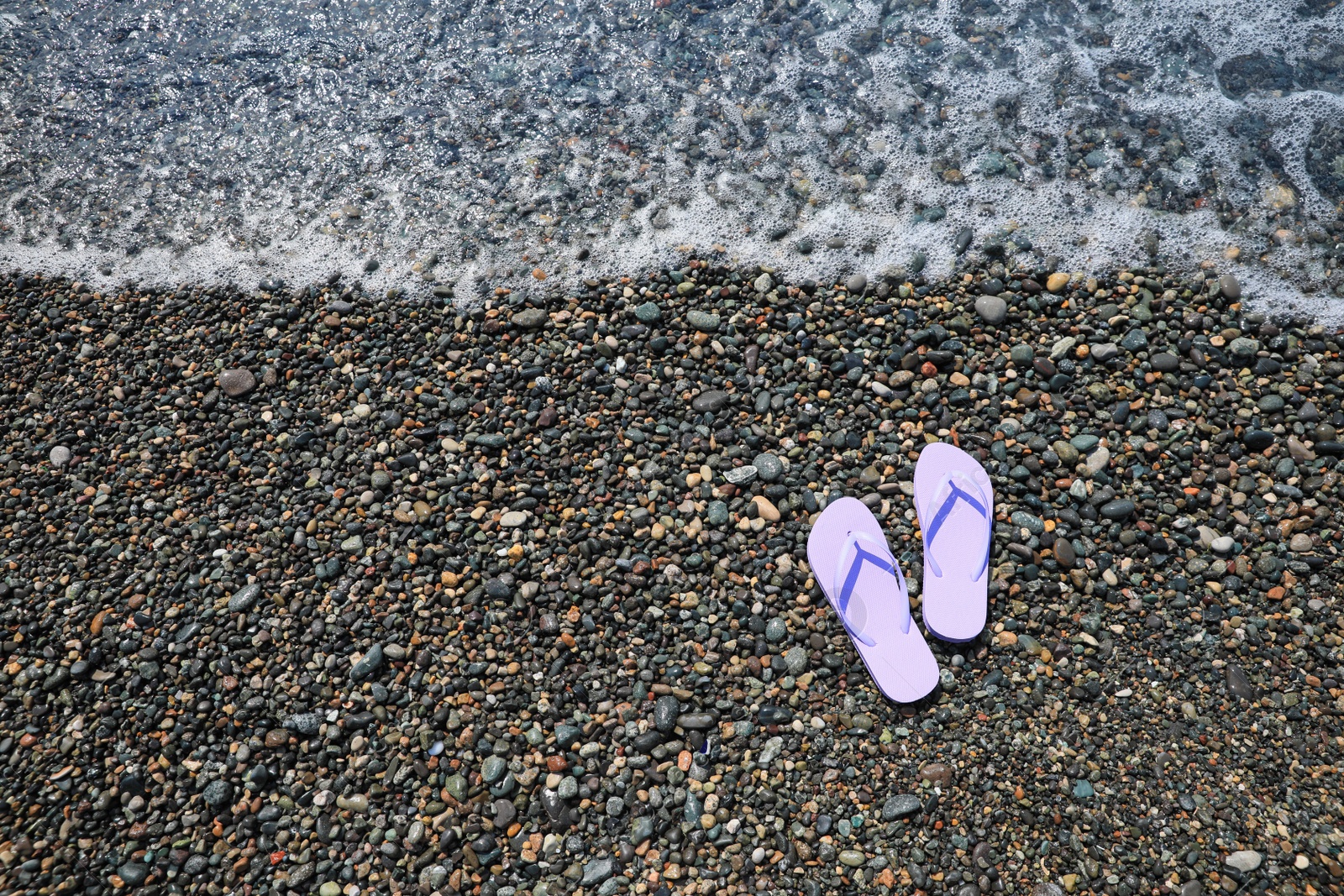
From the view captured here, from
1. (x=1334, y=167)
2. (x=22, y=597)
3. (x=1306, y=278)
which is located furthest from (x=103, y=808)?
(x=1334, y=167)

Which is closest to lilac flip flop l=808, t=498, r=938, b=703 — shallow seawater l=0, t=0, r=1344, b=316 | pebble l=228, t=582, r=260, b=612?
shallow seawater l=0, t=0, r=1344, b=316

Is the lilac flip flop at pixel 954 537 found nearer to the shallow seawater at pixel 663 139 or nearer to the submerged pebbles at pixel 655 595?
the submerged pebbles at pixel 655 595

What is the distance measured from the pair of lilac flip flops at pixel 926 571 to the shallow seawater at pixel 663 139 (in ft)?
3.86

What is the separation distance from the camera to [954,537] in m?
3.20

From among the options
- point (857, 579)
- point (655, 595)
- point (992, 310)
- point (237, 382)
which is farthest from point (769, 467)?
point (237, 382)

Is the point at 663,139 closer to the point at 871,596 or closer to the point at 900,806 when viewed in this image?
the point at 871,596

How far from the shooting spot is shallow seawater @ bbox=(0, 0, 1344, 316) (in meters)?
4.04

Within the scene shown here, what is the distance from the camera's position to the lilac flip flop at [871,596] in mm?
2957

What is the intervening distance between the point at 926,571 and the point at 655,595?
1.07 m

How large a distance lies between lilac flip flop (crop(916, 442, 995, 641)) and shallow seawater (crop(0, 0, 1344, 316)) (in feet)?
3.57

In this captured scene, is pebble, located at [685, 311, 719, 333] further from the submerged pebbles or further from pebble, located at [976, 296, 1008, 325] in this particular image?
pebble, located at [976, 296, 1008, 325]

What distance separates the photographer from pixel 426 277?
4.05m

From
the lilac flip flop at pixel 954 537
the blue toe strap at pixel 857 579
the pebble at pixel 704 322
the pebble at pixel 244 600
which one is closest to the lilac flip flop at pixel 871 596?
the blue toe strap at pixel 857 579

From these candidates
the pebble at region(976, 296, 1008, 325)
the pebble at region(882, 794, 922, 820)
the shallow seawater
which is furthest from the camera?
the shallow seawater
